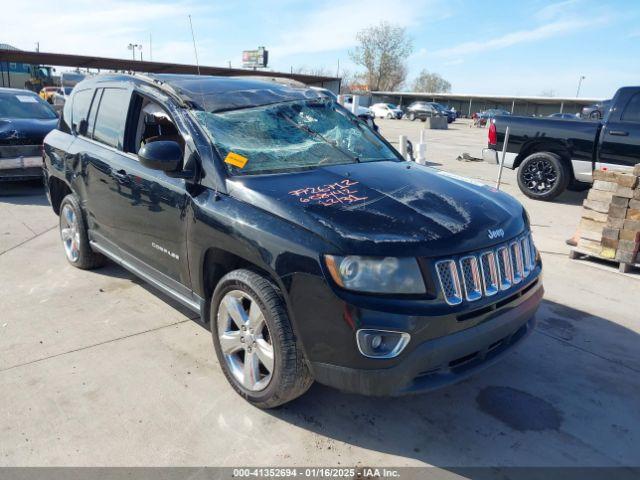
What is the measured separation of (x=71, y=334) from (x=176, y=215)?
1.37 metres

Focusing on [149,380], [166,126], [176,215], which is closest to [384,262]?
[176,215]

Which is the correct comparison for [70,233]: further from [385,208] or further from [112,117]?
[385,208]

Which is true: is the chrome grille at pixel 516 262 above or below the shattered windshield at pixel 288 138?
below

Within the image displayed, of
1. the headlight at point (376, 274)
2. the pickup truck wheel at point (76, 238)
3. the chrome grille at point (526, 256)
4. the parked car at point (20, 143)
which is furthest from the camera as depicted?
the parked car at point (20, 143)

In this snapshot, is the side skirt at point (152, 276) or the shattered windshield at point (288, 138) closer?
the shattered windshield at point (288, 138)

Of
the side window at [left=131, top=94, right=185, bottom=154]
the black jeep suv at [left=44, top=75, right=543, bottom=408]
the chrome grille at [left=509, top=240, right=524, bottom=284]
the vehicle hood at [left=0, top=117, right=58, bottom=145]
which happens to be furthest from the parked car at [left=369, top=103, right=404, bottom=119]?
the chrome grille at [left=509, top=240, right=524, bottom=284]

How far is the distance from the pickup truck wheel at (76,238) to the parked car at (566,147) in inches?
267

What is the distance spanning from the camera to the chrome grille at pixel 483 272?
7.93ft

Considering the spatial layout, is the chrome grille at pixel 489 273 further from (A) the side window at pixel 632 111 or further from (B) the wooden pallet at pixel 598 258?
(A) the side window at pixel 632 111

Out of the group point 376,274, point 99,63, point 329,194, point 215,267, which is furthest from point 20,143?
point 99,63

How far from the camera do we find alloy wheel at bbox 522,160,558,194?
8.75m

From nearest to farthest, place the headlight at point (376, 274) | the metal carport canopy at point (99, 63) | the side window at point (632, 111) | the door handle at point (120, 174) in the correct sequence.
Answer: the headlight at point (376, 274), the door handle at point (120, 174), the side window at point (632, 111), the metal carport canopy at point (99, 63)

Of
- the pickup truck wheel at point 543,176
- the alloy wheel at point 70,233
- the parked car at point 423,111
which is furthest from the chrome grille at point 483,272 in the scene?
the parked car at point 423,111

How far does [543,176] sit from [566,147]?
60 cm
